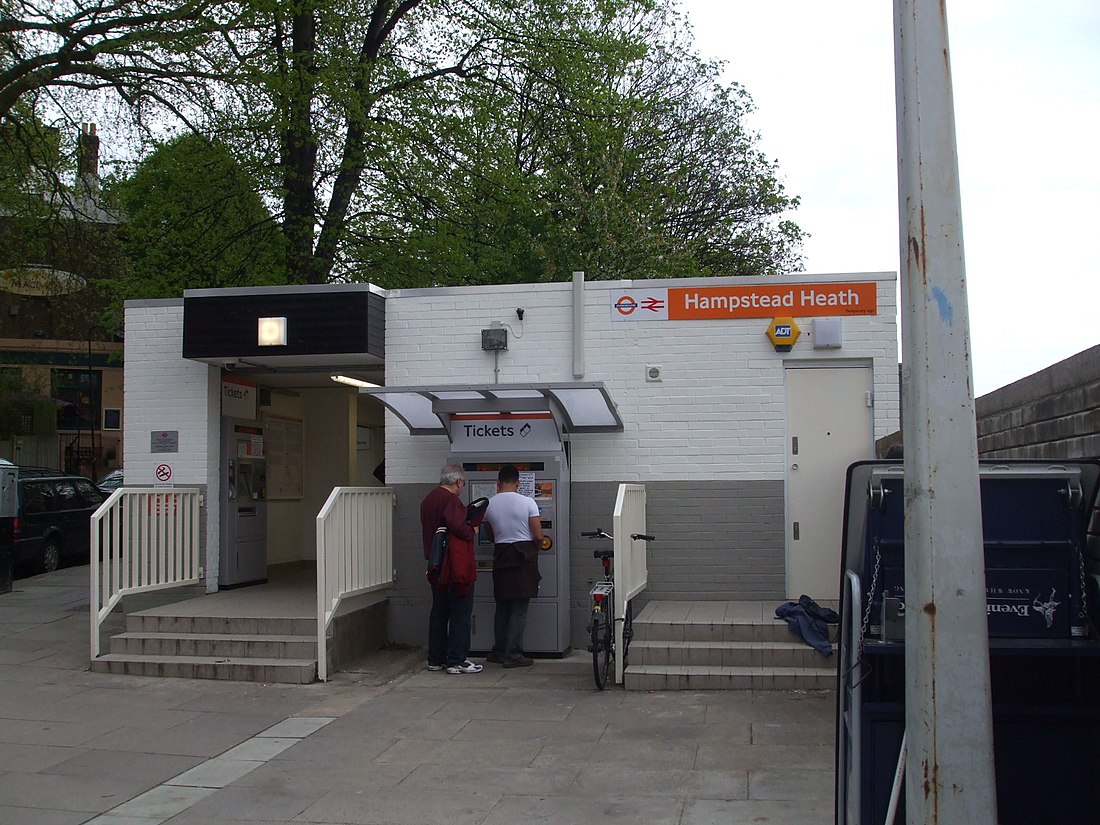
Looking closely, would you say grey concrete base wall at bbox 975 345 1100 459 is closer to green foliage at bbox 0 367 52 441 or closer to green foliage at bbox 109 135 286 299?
green foliage at bbox 109 135 286 299

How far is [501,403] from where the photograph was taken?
1046cm

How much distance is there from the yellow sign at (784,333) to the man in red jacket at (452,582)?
10.7 ft

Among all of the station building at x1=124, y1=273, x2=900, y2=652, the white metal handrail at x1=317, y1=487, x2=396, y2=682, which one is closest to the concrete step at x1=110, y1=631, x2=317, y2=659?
the white metal handrail at x1=317, y1=487, x2=396, y2=682

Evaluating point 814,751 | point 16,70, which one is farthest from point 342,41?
point 814,751

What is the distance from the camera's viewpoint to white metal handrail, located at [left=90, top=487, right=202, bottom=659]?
1020cm

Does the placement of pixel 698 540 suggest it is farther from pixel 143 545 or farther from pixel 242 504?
pixel 143 545

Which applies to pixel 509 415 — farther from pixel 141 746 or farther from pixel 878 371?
pixel 141 746

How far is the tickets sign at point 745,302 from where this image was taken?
419 inches

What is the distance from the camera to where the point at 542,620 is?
10.4 meters

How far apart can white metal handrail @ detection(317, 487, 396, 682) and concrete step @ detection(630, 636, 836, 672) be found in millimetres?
2656

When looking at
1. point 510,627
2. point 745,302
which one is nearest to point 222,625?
point 510,627

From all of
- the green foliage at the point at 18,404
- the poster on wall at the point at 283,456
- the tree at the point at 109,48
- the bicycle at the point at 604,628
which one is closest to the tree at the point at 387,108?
the tree at the point at 109,48

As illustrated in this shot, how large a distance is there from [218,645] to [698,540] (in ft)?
15.0

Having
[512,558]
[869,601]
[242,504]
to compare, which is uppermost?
[242,504]
